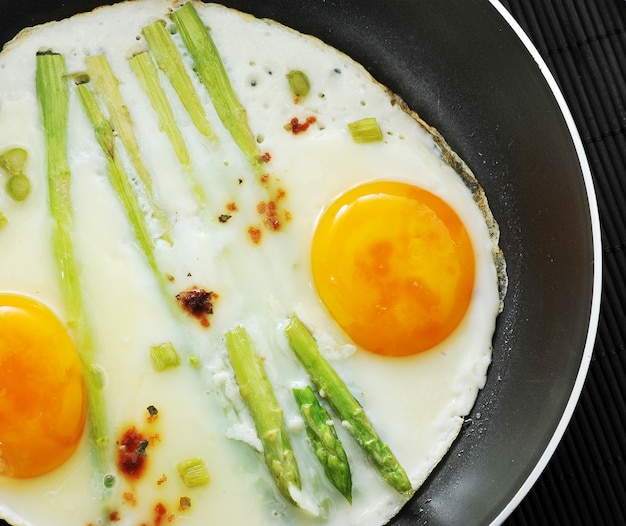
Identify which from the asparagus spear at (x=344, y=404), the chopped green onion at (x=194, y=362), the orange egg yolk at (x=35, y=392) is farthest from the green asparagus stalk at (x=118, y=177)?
the asparagus spear at (x=344, y=404)

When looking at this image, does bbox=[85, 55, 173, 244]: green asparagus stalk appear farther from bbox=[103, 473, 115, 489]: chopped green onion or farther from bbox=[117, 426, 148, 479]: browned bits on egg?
bbox=[103, 473, 115, 489]: chopped green onion

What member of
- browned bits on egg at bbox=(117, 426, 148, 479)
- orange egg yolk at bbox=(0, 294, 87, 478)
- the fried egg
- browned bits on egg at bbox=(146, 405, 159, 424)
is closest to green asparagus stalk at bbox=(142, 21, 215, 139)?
the fried egg

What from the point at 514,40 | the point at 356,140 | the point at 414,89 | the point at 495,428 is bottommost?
the point at 495,428

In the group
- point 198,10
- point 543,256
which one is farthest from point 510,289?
point 198,10

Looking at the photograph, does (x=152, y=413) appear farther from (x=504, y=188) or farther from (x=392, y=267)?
(x=504, y=188)

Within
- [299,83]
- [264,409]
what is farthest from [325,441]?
[299,83]

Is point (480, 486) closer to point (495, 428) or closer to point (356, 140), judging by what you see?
point (495, 428)

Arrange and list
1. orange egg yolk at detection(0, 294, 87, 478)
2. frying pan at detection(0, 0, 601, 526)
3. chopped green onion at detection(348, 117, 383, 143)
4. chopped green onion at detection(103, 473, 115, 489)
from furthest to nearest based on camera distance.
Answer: chopped green onion at detection(348, 117, 383, 143), frying pan at detection(0, 0, 601, 526), chopped green onion at detection(103, 473, 115, 489), orange egg yolk at detection(0, 294, 87, 478)
